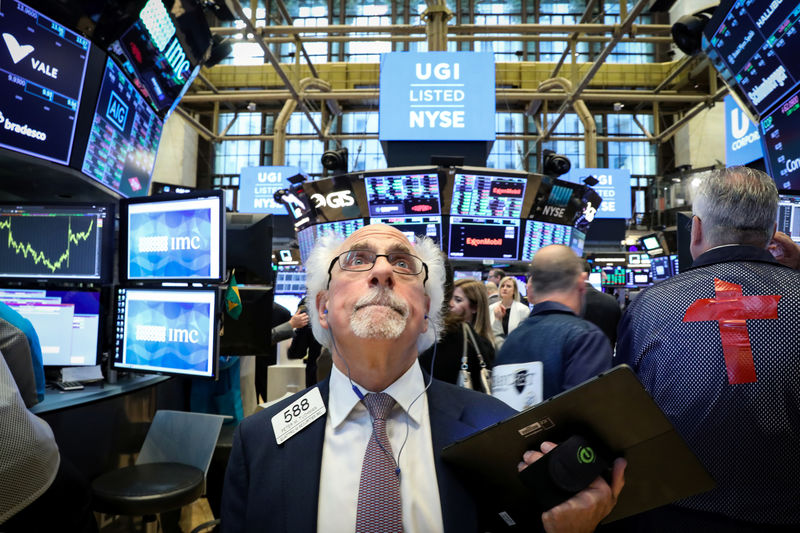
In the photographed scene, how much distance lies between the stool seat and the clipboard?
61.8 inches

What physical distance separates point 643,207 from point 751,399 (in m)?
16.6

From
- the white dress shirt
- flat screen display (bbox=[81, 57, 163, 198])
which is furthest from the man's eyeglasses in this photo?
flat screen display (bbox=[81, 57, 163, 198])

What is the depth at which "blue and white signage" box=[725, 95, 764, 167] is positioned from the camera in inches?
197

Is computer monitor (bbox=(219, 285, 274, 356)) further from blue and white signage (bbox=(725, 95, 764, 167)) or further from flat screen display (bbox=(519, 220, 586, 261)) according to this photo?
blue and white signage (bbox=(725, 95, 764, 167))

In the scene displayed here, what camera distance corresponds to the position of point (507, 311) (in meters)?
5.64

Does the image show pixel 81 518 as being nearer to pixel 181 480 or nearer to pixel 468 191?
pixel 181 480

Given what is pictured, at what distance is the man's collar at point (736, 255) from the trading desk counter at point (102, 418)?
97.1 inches

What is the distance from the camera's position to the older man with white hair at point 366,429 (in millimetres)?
1269

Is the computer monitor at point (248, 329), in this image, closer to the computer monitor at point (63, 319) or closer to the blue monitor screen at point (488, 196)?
the computer monitor at point (63, 319)

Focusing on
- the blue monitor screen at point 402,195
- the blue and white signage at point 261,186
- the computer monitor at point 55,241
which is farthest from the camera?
the blue and white signage at point 261,186

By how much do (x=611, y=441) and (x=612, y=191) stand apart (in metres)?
10.5

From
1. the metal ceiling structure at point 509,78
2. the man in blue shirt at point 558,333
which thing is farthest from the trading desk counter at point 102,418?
the metal ceiling structure at point 509,78

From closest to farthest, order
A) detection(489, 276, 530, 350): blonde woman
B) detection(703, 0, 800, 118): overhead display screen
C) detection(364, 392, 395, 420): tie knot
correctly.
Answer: detection(364, 392, 395, 420): tie knot → detection(703, 0, 800, 118): overhead display screen → detection(489, 276, 530, 350): blonde woman

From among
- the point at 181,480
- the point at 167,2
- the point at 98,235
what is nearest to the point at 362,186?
the point at 167,2
